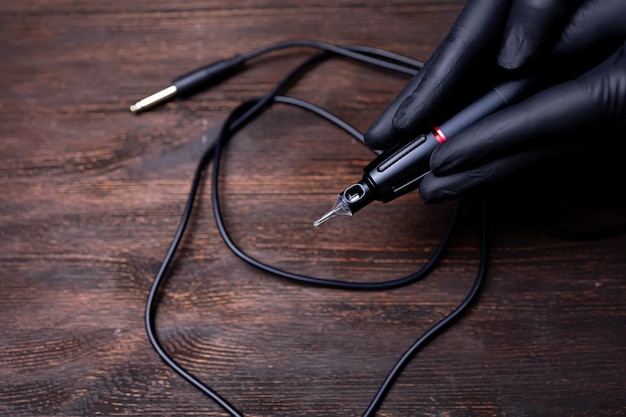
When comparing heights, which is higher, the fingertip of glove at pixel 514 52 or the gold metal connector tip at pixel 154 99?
the fingertip of glove at pixel 514 52

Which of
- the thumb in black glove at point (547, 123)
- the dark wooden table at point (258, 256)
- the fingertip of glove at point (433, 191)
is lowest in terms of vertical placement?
the dark wooden table at point (258, 256)

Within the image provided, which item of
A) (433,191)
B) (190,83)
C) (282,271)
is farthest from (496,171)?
(190,83)

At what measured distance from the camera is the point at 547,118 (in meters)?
0.50

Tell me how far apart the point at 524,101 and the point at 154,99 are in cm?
37

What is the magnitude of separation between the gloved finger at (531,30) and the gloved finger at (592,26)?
0.05ft

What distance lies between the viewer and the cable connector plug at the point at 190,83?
68 cm

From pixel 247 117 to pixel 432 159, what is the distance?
23 cm

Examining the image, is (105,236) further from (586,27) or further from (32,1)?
(586,27)

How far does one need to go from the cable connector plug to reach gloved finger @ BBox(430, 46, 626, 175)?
Result: 281mm

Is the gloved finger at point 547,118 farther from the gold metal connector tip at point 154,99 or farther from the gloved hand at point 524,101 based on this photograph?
the gold metal connector tip at point 154,99

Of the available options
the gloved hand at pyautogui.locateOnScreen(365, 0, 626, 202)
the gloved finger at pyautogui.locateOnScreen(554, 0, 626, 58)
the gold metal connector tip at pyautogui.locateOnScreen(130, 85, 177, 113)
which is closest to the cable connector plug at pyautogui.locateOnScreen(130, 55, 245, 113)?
the gold metal connector tip at pyautogui.locateOnScreen(130, 85, 177, 113)

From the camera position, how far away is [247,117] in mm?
671

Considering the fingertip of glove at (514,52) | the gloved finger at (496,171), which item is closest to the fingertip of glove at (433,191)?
the gloved finger at (496,171)

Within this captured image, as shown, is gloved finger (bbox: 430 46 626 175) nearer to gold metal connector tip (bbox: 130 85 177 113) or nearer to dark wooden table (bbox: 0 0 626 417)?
dark wooden table (bbox: 0 0 626 417)
